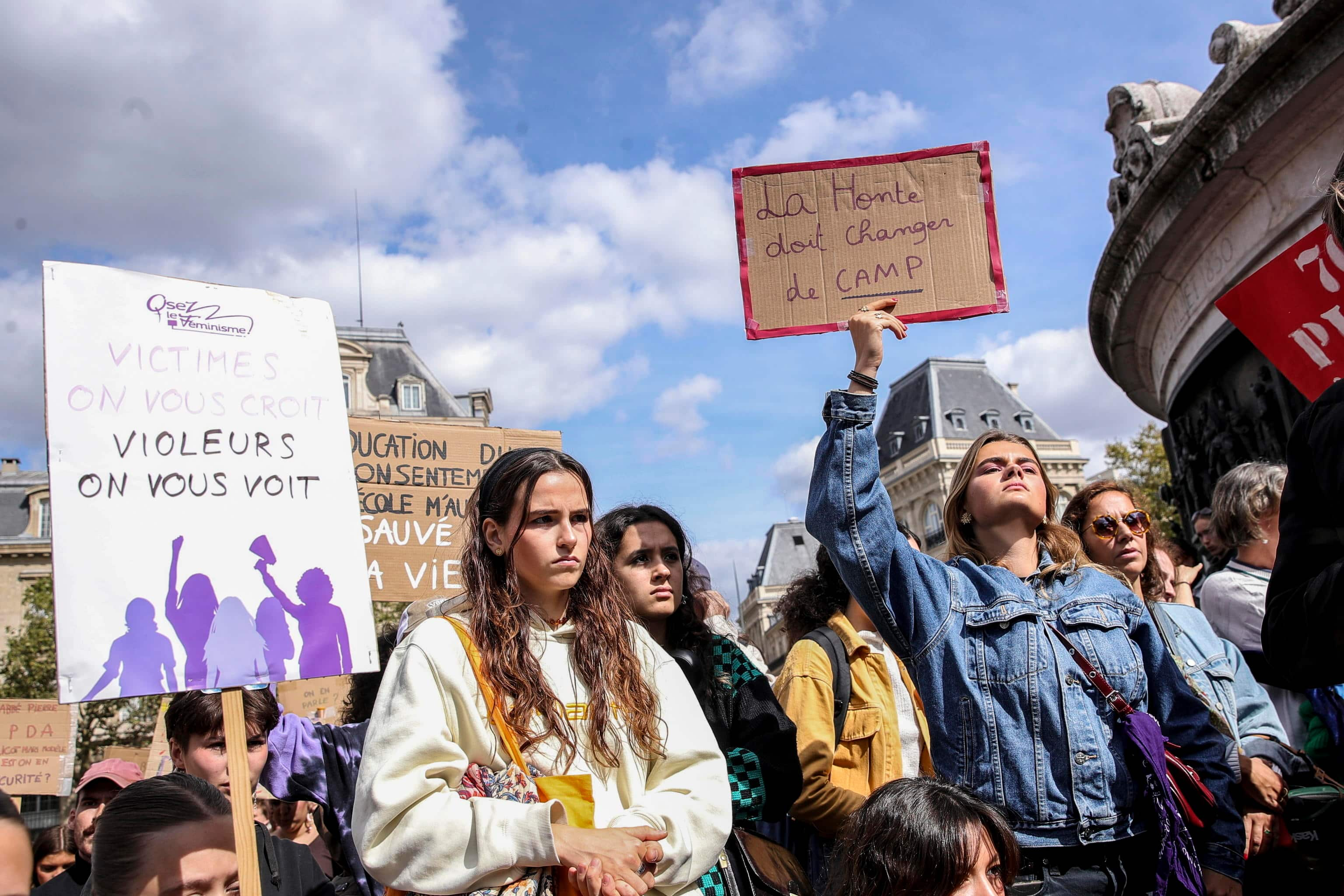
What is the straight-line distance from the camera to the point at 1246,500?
3959 mm

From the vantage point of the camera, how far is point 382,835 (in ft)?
6.70

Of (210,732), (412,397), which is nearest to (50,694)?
(412,397)

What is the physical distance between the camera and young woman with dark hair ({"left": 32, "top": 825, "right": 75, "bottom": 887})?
15.4 feet

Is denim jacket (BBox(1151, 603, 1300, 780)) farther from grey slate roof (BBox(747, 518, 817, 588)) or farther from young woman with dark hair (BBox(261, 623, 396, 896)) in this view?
grey slate roof (BBox(747, 518, 817, 588))

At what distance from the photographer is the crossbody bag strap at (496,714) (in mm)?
2162

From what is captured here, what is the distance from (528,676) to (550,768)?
0.65 feet

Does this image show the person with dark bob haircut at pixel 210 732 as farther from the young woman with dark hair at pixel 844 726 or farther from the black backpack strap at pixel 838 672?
the black backpack strap at pixel 838 672

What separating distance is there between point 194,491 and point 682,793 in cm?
184

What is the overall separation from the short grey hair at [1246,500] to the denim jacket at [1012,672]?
4.39ft

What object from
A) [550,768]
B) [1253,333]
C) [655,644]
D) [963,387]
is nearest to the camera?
[550,768]

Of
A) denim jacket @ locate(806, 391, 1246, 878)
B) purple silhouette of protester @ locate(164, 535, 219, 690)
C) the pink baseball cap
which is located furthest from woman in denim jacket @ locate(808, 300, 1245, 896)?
the pink baseball cap

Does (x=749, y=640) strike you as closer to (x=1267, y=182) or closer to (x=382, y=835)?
(x=382, y=835)

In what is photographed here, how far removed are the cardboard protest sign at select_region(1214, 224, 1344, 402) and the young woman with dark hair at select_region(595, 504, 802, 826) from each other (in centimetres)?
211

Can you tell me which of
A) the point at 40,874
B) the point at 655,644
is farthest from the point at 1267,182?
the point at 40,874
